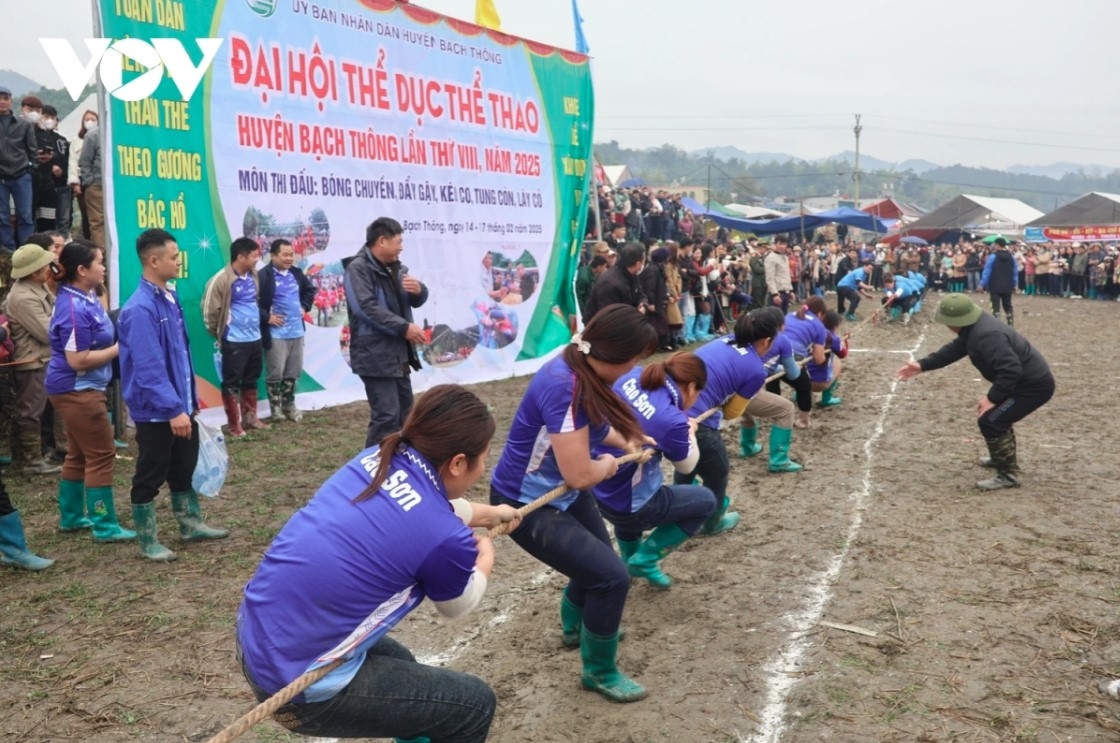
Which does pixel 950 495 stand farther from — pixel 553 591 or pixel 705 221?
pixel 705 221

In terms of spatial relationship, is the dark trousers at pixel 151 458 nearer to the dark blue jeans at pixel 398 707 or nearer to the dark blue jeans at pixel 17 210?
the dark blue jeans at pixel 398 707

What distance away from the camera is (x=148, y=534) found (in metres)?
5.82

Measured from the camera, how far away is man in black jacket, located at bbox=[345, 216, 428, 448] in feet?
23.3

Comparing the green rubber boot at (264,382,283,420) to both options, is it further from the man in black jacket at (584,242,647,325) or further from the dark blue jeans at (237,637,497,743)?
the dark blue jeans at (237,637,497,743)

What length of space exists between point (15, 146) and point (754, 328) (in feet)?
25.7

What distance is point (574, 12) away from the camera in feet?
47.6

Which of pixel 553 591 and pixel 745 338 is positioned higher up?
pixel 745 338

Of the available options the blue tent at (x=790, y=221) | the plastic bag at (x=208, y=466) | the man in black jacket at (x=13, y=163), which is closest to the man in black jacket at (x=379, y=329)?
the plastic bag at (x=208, y=466)

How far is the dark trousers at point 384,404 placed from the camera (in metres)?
7.06

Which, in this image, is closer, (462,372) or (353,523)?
(353,523)

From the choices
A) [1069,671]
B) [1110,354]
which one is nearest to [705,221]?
[1110,354]

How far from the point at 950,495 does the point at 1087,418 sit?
4.03 meters

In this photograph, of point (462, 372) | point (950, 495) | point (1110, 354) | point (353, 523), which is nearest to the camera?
point (353, 523)

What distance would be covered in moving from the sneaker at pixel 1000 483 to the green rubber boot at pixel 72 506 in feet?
21.9
